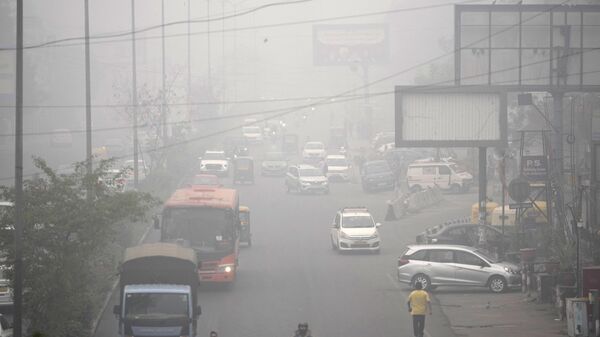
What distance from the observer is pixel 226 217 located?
33625 mm

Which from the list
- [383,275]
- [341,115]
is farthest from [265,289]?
[341,115]

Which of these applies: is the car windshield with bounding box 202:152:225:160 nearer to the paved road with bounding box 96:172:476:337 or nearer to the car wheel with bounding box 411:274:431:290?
the paved road with bounding box 96:172:476:337

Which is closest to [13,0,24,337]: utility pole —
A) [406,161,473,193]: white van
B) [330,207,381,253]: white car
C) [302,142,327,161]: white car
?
[330,207,381,253]: white car

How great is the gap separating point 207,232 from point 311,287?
3.63 meters

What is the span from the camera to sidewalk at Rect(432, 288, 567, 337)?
26.7 m

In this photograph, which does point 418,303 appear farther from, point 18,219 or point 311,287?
point 311,287

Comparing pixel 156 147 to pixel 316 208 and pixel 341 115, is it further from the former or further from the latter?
pixel 341 115

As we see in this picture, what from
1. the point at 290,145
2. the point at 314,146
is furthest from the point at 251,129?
the point at 314,146

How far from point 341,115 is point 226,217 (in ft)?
436

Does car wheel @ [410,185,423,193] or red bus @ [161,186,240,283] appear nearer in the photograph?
red bus @ [161,186,240,283]

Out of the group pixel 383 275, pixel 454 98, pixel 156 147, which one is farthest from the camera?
pixel 156 147

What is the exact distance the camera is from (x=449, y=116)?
3969 cm

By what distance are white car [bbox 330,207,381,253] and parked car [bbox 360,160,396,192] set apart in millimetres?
25064

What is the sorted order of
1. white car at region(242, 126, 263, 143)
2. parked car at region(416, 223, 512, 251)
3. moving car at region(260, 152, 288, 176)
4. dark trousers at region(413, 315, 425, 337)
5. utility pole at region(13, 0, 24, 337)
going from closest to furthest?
utility pole at region(13, 0, 24, 337)
dark trousers at region(413, 315, 425, 337)
parked car at region(416, 223, 512, 251)
moving car at region(260, 152, 288, 176)
white car at region(242, 126, 263, 143)
